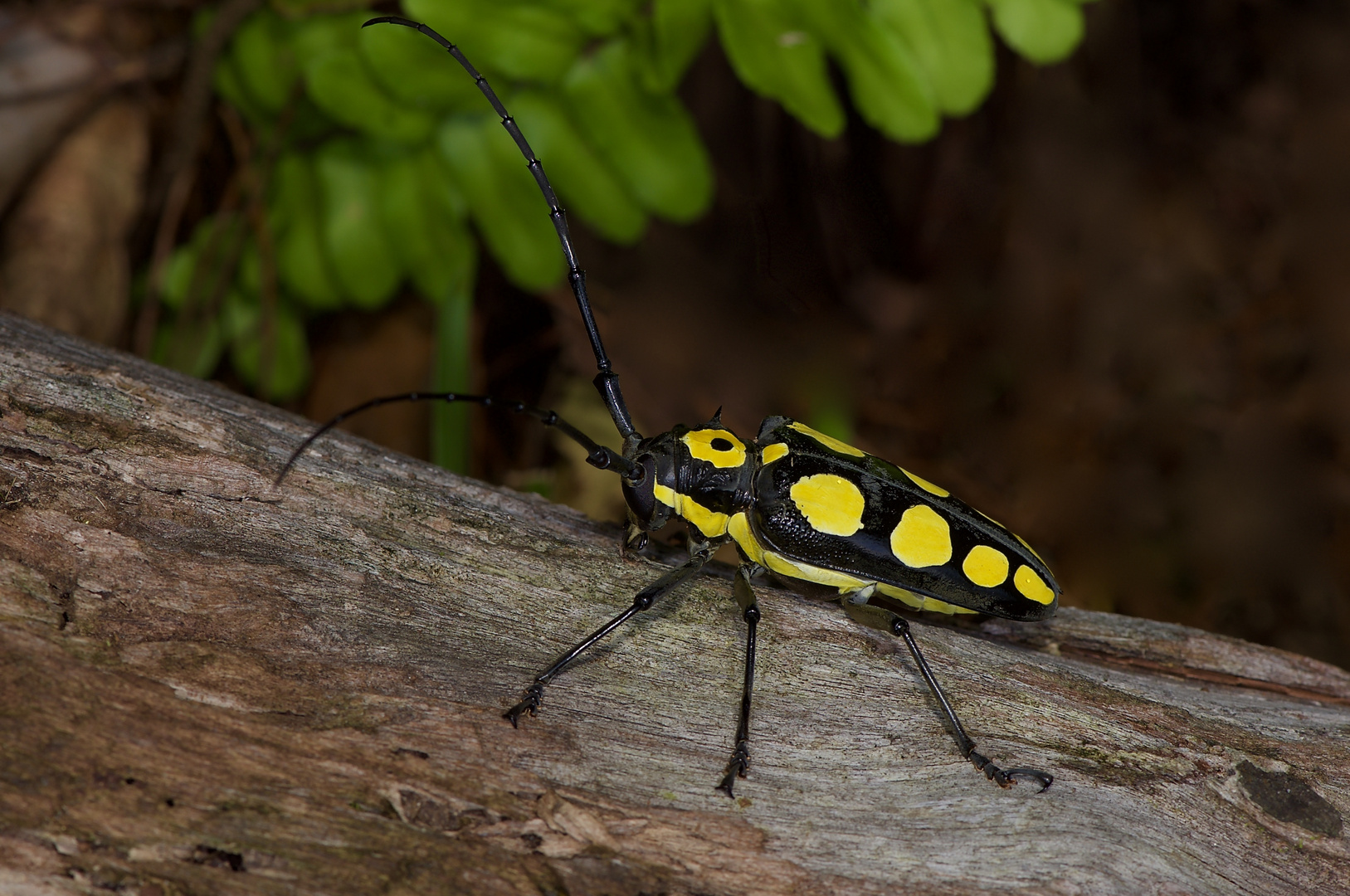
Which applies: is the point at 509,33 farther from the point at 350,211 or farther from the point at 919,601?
the point at 919,601

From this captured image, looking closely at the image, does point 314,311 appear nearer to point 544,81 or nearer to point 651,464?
point 544,81

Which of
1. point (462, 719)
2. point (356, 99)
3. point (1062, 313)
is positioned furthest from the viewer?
point (1062, 313)

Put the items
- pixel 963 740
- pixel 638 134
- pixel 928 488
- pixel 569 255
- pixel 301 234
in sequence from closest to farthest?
pixel 963 740 → pixel 569 255 → pixel 928 488 → pixel 638 134 → pixel 301 234

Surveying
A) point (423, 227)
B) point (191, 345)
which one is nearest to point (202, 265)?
point (191, 345)

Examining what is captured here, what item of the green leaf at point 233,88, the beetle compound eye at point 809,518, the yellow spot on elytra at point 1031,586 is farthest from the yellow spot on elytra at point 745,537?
the green leaf at point 233,88

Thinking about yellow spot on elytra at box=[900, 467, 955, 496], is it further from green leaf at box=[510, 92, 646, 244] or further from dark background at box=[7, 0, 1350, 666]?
dark background at box=[7, 0, 1350, 666]

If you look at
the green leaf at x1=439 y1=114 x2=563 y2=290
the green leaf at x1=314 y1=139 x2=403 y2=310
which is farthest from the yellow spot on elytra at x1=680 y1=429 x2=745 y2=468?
the green leaf at x1=314 y1=139 x2=403 y2=310

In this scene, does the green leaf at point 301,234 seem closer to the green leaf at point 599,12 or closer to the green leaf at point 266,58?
the green leaf at point 266,58
